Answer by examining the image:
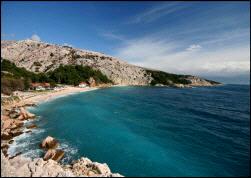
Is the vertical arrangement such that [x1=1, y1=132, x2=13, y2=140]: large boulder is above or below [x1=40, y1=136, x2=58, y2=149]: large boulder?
above

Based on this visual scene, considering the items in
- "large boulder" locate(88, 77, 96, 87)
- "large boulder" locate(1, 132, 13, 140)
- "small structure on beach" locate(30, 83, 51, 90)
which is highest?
"large boulder" locate(88, 77, 96, 87)

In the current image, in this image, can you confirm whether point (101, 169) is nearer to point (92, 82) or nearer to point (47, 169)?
point (47, 169)

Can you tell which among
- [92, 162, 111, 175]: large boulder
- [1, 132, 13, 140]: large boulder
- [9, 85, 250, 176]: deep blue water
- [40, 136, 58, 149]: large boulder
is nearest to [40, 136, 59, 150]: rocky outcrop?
[40, 136, 58, 149]: large boulder

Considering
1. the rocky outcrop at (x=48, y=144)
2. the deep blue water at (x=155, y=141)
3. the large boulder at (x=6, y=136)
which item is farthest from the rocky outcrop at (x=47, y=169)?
the large boulder at (x=6, y=136)

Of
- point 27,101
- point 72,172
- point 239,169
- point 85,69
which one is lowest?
point 239,169

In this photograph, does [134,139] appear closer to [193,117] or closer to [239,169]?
[239,169]

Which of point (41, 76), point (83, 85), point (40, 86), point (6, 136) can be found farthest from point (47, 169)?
point (83, 85)

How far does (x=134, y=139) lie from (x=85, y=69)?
13058 cm

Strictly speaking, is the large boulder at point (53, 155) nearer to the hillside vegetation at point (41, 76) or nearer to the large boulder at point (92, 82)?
the hillside vegetation at point (41, 76)

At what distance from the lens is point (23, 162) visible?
960 inches

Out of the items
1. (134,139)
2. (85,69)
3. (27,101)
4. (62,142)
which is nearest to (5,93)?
(27,101)

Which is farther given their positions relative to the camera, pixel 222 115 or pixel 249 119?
pixel 222 115

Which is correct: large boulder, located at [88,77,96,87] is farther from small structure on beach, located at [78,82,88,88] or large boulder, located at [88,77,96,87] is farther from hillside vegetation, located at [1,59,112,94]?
small structure on beach, located at [78,82,88,88]

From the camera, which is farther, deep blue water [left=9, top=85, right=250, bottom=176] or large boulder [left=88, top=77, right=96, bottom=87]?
large boulder [left=88, top=77, right=96, bottom=87]
